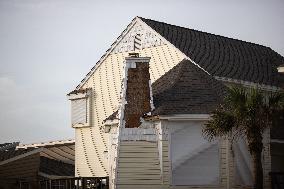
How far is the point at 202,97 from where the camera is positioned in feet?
64.4

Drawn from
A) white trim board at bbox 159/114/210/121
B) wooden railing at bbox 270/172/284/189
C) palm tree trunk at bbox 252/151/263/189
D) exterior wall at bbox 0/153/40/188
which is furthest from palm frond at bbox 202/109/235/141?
exterior wall at bbox 0/153/40/188

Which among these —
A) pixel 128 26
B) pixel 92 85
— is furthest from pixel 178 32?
pixel 92 85

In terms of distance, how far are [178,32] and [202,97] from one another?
9.34 m

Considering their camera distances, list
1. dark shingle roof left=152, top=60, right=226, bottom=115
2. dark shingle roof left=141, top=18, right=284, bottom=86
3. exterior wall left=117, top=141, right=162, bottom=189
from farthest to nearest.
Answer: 1. dark shingle roof left=141, top=18, right=284, bottom=86
2. dark shingle roof left=152, top=60, right=226, bottom=115
3. exterior wall left=117, top=141, right=162, bottom=189

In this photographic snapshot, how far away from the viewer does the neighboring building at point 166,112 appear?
18.1 m

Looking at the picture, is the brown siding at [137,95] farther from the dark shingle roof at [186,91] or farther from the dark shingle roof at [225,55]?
the dark shingle roof at [225,55]

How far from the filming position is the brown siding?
19203 mm

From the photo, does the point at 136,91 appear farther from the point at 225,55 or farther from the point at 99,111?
the point at 225,55

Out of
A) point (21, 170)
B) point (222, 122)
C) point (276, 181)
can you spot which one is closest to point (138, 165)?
point (222, 122)

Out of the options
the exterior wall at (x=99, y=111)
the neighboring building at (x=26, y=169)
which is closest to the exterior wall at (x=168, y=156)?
the exterior wall at (x=99, y=111)

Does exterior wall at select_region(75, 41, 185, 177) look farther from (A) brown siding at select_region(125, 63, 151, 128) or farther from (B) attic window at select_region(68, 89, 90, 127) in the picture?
(A) brown siding at select_region(125, 63, 151, 128)

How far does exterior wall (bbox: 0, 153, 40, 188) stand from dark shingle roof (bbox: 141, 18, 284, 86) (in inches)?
506

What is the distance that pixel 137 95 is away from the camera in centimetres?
1981

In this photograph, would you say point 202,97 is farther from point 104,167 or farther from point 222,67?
point 104,167
